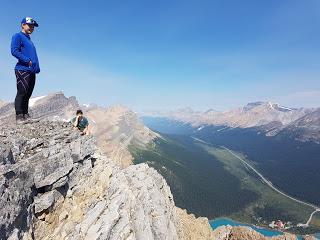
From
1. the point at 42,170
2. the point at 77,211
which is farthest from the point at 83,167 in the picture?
the point at 42,170

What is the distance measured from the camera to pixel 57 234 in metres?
24.5

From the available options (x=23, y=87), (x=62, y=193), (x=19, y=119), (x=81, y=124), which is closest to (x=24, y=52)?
(x=23, y=87)

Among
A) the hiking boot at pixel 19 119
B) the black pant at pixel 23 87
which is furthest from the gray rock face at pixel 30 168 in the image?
the black pant at pixel 23 87

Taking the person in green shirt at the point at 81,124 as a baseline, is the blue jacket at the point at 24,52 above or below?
above

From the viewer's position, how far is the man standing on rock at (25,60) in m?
24.4

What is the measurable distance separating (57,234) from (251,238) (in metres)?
57.0

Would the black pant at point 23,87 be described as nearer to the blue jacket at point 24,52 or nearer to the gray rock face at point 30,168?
the blue jacket at point 24,52

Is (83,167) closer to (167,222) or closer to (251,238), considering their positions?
(167,222)

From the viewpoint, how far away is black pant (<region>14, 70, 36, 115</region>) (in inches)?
1003

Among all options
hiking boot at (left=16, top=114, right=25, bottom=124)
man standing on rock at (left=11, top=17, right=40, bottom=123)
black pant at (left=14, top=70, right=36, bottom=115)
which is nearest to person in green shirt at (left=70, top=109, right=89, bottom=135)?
hiking boot at (left=16, top=114, right=25, bottom=124)

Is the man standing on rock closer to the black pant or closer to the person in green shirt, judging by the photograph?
the black pant

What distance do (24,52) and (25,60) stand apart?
0.72 m

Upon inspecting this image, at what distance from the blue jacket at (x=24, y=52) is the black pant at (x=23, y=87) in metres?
0.43

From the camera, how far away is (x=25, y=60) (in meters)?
24.7
